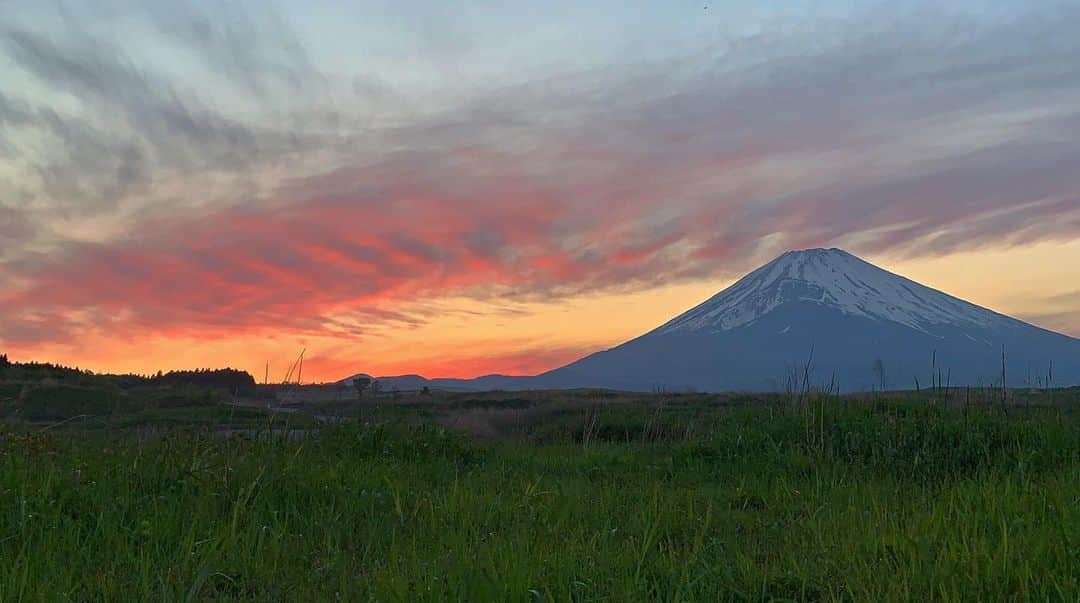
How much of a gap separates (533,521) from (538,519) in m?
0.09

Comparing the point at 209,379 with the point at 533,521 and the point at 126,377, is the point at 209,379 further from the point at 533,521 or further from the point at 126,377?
Answer: the point at 533,521

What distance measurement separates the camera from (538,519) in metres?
5.52

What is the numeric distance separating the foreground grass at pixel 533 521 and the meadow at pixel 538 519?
0.8 inches

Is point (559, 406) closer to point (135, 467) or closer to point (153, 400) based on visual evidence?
point (153, 400)

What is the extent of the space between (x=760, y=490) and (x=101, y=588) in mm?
5097

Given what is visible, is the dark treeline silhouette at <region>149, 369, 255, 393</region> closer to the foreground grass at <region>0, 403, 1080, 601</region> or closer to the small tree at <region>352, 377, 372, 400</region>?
the small tree at <region>352, 377, 372, 400</region>

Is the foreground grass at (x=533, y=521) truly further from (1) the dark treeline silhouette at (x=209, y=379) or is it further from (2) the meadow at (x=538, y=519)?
(1) the dark treeline silhouette at (x=209, y=379)

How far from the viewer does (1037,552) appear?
399 centimetres

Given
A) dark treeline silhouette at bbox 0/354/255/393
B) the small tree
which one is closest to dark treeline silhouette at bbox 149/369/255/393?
dark treeline silhouette at bbox 0/354/255/393

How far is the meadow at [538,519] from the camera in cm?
386

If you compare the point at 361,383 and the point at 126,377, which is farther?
the point at 126,377

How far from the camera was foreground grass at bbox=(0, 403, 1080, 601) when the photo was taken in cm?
386

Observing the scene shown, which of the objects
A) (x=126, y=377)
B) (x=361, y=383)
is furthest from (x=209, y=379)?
(x=361, y=383)

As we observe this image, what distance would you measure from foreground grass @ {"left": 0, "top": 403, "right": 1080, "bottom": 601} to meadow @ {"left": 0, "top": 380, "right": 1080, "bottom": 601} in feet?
0.07
